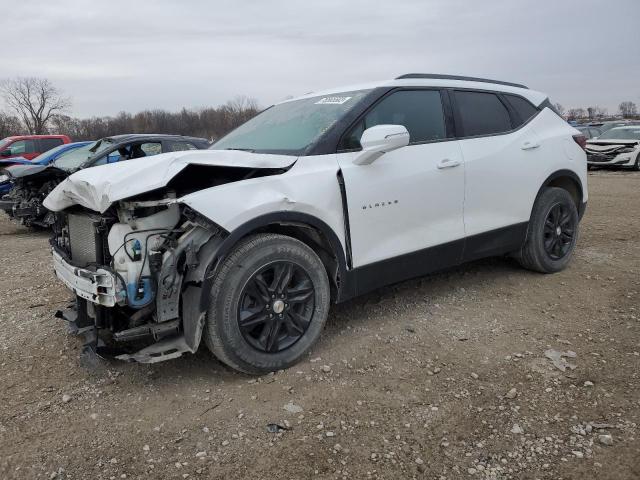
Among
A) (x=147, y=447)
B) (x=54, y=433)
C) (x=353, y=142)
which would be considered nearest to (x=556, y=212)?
(x=353, y=142)

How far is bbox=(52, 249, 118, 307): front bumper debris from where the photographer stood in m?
2.80

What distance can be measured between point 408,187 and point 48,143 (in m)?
13.9

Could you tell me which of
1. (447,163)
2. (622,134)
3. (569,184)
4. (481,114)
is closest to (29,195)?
(447,163)

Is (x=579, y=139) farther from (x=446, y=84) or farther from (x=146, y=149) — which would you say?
(x=146, y=149)

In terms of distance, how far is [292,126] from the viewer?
384 centimetres

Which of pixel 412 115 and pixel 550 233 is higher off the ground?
pixel 412 115

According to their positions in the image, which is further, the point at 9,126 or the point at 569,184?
the point at 9,126

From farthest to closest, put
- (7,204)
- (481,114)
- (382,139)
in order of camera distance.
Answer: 1. (7,204)
2. (481,114)
3. (382,139)

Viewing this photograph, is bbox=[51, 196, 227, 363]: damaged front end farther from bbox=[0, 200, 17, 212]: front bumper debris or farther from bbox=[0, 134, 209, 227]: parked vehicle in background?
bbox=[0, 200, 17, 212]: front bumper debris

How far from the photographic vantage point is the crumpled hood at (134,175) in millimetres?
2768

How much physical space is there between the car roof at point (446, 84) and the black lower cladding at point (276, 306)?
62.4 inches

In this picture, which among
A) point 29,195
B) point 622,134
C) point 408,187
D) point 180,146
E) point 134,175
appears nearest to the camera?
point 134,175

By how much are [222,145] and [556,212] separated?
316 centimetres

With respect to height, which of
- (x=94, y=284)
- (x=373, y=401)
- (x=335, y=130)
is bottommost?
(x=373, y=401)
